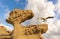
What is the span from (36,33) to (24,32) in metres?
0.71

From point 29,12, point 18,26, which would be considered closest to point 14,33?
point 18,26

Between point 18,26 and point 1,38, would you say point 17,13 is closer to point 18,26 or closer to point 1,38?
point 18,26

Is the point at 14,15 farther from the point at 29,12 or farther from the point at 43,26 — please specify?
the point at 43,26

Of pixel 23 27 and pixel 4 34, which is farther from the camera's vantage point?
pixel 4 34

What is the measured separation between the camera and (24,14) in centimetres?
1579

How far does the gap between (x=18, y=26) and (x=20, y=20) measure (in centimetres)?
39

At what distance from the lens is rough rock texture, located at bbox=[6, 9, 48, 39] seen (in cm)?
1527

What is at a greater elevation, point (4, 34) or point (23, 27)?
point (23, 27)

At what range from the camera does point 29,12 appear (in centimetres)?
1578

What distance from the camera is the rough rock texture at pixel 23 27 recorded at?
15.3 m

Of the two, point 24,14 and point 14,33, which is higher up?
point 24,14

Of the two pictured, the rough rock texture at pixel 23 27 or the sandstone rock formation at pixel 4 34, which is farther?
the sandstone rock formation at pixel 4 34

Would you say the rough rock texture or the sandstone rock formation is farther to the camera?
the sandstone rock formation

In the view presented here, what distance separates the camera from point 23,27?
1578 centimetres
